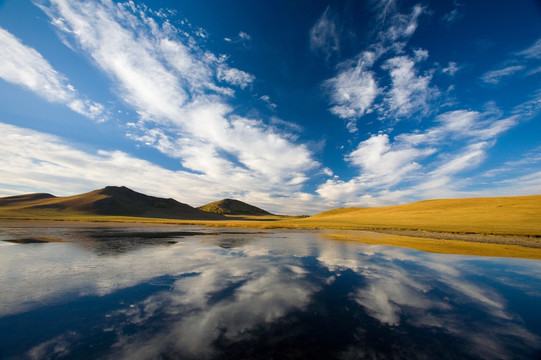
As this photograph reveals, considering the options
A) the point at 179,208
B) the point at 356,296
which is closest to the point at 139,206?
the point at 179,208

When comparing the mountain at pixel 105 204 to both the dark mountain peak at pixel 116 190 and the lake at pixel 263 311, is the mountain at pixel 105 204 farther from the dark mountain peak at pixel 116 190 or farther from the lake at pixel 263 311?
the lake at pixel 263 311

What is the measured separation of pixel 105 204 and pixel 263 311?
167 metres

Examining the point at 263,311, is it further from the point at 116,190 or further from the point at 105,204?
the point at 116,190

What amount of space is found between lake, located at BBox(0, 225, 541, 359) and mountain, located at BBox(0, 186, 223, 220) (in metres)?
135

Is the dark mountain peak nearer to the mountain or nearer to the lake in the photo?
the mountain

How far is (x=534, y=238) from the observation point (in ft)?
87.1

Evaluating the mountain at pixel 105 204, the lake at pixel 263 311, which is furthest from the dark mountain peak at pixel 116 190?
the lake at pixel 263 311

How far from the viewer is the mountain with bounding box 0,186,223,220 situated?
115 metres

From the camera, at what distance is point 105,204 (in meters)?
137

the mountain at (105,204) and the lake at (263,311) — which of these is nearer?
the lake at (263,311)

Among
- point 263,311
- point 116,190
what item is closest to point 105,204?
point 116,190

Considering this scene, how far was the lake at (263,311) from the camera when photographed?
5.36 m

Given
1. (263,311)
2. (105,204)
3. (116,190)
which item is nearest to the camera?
(263,311)

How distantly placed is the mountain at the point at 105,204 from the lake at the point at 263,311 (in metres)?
135
